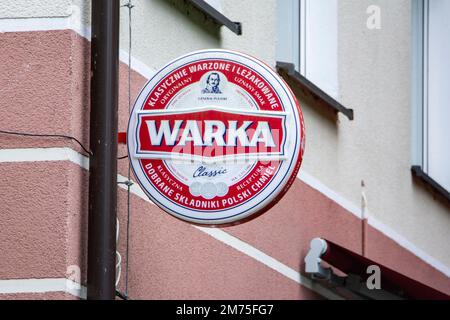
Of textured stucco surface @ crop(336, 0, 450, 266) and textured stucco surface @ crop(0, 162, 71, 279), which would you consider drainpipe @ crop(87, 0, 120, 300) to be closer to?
textured stucco surface @ crop(0, 162, 71, 279)

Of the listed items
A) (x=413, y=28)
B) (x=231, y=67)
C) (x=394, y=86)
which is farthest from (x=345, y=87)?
(x=231, y=67)

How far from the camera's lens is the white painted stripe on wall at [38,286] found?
314 inches

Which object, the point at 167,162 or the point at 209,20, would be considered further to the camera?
the point at 209,20

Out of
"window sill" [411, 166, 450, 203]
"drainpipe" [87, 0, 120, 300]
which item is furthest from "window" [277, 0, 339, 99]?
"drainpipe" [87, 0, 120, 300]

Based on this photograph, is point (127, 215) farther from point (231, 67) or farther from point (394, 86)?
point (394, 86)

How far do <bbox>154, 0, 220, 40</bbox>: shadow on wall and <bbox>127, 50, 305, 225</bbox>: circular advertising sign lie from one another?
3.76 ft

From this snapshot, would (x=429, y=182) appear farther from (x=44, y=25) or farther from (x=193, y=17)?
(x=44, y=25)

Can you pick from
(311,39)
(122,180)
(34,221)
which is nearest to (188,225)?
(122,180)

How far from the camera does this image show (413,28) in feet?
46.3

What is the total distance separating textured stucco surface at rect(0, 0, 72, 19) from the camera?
8.26m
